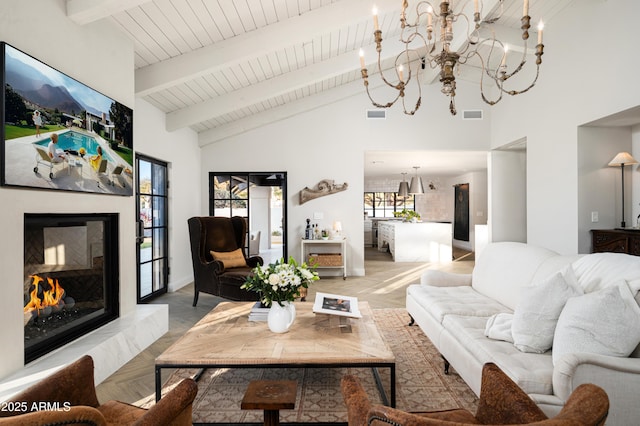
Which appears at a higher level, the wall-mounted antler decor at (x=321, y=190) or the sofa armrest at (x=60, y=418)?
the wall-mounted antler decor at (x=321, y=190)

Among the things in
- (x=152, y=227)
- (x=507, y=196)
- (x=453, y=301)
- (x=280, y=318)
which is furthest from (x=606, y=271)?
(x=152, y=227)

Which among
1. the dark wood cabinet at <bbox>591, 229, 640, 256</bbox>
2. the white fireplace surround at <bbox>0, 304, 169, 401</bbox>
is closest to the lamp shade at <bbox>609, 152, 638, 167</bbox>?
the dark wood cabinet at <bbox>591, 229, 640, 256</bbox>

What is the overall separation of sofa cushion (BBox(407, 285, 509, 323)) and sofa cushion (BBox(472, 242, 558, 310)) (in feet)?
0.27

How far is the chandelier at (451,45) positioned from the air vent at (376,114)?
586 millimetres

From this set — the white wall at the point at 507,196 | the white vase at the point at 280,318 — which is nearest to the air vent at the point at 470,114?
the white wall at the point at 507,196

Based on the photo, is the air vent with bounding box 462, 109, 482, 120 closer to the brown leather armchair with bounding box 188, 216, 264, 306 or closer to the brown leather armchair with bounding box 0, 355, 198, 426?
the brown leather armchair with bounding box 188, 216, 264, 306

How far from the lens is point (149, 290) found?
4805 mm

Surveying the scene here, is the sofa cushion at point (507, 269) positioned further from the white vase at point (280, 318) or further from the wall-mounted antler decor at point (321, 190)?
the wall-mounted antler decor at point (321, 190)

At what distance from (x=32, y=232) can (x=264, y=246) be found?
7304mm

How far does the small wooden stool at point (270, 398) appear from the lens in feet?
4.52

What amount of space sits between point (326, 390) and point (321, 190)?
4154mm

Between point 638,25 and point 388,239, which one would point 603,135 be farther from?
point 388,239

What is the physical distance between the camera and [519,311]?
2.02 meters

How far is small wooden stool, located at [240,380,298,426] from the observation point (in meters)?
1.38
